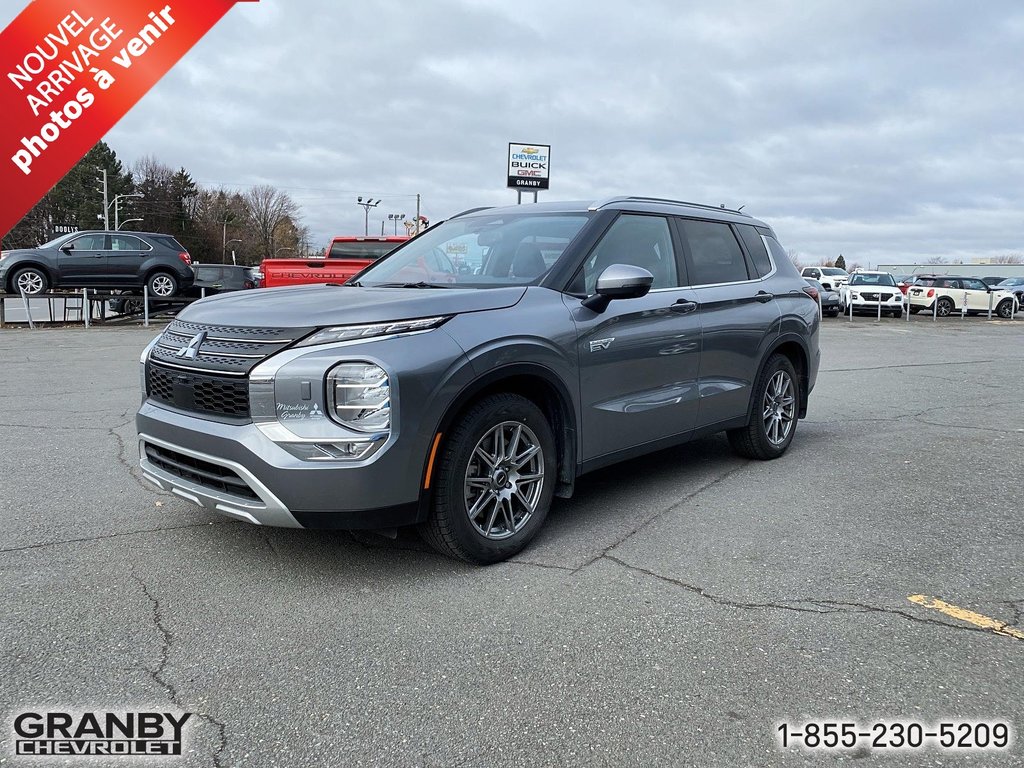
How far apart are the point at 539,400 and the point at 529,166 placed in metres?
30.8

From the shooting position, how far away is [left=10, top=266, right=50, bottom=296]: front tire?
19078 mm

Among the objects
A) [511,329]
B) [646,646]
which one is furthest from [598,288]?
[646,646]

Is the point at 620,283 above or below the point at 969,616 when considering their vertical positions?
above

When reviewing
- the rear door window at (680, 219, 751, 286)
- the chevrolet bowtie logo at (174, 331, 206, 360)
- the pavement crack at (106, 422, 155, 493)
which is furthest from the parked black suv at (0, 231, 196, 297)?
the chevrolet bowtie logo at (174, 331, 206, 360)

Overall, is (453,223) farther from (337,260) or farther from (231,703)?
(337,260)

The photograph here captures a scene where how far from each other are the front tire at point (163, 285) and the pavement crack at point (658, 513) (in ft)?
60.2

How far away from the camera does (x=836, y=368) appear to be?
12805mm

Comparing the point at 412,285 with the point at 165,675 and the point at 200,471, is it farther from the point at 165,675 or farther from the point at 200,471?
the point at 165,675

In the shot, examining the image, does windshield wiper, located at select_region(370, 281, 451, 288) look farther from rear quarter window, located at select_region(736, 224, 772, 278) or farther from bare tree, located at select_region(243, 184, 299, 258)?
bare tree, located at select_region(243, 184, 299, 258)

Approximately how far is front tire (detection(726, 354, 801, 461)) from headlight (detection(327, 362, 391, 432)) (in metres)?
3.29

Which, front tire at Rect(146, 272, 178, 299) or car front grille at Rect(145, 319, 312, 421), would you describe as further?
front tire at Rect(146, 272, 178, 299)

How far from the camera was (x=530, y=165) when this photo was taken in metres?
33.7

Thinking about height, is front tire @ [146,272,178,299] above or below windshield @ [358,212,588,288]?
below

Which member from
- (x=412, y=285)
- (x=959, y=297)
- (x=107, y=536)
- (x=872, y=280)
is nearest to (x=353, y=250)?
(x=412, y=285)
